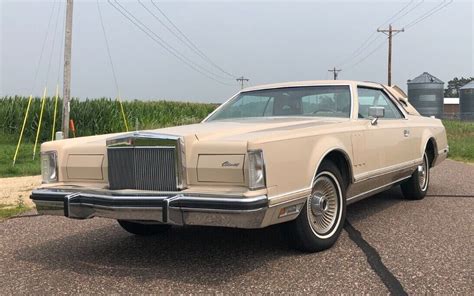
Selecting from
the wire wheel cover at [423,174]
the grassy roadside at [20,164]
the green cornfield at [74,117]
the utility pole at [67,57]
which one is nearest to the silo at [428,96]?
the green cornfield at [74,117]

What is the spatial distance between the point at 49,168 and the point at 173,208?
150 cm

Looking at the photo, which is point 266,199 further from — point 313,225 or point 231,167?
point 313,225

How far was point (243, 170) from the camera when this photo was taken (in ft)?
12.1

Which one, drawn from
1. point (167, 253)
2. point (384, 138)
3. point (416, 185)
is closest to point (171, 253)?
point (167, 253)

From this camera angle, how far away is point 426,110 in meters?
48.1

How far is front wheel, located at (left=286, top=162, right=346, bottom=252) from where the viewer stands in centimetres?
422

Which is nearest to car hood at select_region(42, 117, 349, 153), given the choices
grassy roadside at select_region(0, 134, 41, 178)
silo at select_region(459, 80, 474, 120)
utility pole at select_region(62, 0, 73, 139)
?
grassy roadside at select_region(0, 134, 41, 178)

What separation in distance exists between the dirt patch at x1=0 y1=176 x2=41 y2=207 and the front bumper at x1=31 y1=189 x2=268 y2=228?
12.4 ft

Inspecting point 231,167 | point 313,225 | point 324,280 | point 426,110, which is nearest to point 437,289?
point 324,280

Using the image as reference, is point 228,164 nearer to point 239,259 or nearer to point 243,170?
point 243,170

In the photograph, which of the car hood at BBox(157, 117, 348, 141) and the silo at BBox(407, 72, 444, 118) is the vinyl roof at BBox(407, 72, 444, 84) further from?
the car hood at BBox(157, 117, 348, 141)

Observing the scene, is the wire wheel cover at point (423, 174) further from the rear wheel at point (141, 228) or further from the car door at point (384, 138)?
the rear wheel at point (141, 228)

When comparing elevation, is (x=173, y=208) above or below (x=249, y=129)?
below

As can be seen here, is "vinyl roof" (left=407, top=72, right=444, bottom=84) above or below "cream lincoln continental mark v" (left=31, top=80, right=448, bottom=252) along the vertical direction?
above
